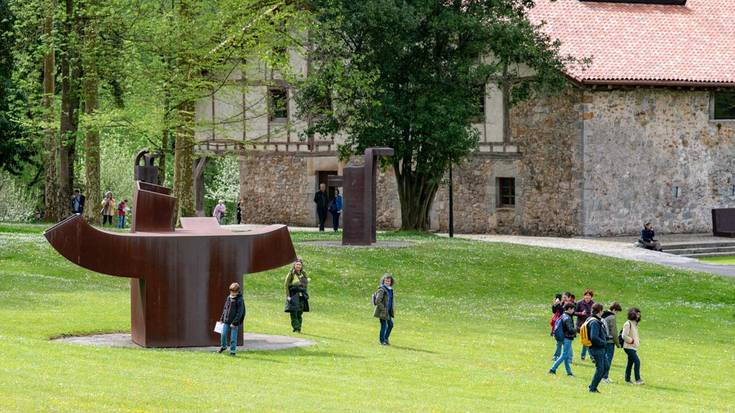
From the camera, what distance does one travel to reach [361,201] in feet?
126

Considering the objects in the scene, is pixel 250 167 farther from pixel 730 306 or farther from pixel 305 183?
pixel 730 306

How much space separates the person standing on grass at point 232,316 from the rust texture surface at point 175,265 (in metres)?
0.90

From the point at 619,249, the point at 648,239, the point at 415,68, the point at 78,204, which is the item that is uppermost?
the point at 415,68

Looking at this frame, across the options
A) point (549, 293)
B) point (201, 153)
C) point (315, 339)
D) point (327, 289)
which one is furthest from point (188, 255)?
point (201, 153)

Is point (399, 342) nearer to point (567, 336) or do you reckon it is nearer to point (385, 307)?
point (385, 307)


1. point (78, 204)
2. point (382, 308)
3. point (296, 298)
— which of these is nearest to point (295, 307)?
point (296, 298)

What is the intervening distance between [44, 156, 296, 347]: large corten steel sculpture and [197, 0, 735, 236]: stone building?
23958mm

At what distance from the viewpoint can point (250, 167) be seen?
56250mm

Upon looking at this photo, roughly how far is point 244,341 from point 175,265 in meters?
1.87

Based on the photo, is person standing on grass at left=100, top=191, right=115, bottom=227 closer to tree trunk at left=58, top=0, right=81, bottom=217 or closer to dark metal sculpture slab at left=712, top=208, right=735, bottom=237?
tree trunk at left=58, top=0, right=81, bottom=217

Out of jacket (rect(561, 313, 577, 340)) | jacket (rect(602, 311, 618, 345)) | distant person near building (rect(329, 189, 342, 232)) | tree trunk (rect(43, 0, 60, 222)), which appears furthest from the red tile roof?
jacket (rect(602, 311, 618, 345))

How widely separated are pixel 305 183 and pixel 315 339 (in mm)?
31162

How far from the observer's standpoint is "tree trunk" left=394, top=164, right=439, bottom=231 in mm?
46594

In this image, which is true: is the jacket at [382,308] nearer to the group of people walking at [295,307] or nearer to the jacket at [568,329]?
the group of people walking at [295,307]
